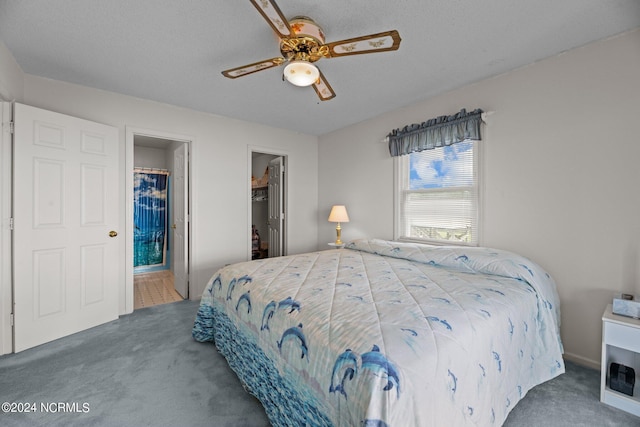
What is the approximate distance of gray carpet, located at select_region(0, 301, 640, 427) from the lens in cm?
155

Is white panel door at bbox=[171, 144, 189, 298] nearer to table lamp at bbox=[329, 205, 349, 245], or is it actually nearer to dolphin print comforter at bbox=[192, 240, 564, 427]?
dolphin print comforter at bbox=[192, 240, 564, 427]

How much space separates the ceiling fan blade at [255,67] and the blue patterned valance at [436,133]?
5.94 ft

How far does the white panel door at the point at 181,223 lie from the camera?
3574mm

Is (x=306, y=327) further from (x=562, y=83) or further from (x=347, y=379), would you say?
(x=562, y=83)

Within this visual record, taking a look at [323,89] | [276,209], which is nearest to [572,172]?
[323,89]

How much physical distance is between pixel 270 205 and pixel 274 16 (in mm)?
3706

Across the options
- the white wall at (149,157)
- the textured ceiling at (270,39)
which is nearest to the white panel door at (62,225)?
the textured ceiling at (270,39)

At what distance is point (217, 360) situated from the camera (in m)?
2.13

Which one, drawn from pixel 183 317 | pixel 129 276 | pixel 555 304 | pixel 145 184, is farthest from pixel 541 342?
pixel 145 184

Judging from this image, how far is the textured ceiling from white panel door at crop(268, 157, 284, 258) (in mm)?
1746

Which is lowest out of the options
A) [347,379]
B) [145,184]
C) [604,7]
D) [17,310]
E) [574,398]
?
[574,398]

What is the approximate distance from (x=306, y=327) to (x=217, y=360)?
1284 millimetres

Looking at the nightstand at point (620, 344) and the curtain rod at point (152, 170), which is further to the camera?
the curtain rod at point (152, 170)

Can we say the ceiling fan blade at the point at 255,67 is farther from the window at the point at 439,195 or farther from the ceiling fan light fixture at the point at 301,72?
the window at the point at 439,195
